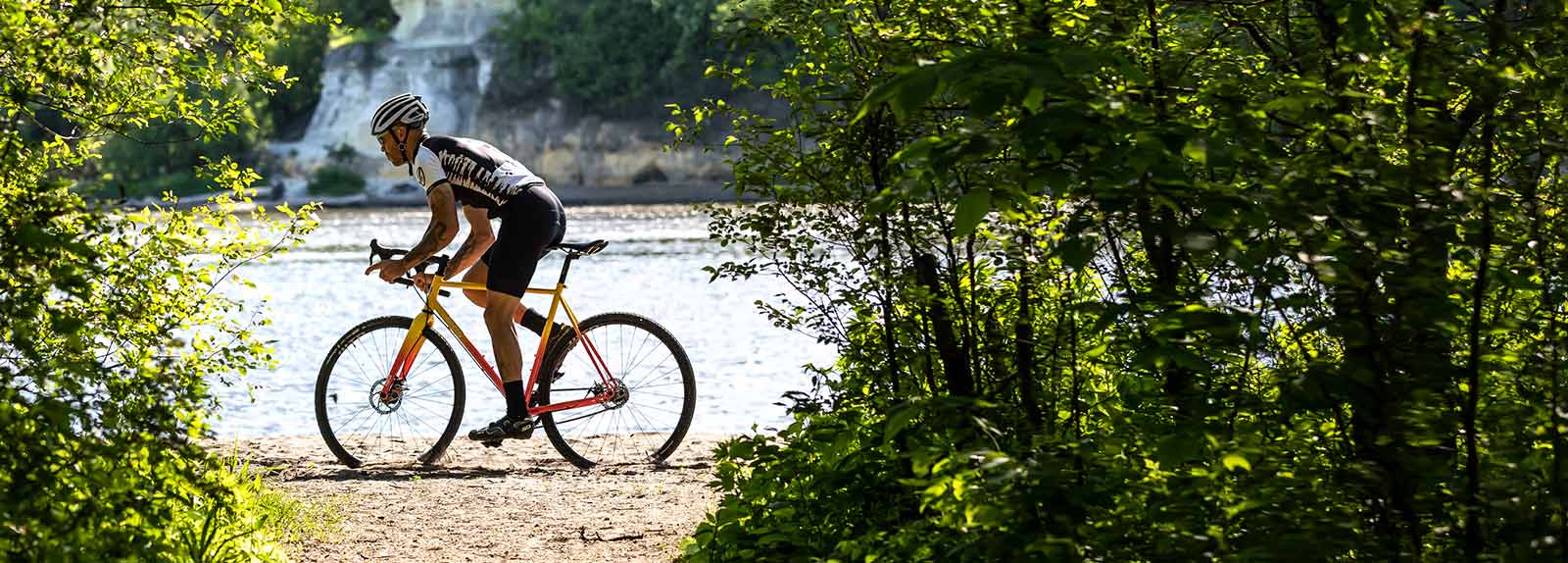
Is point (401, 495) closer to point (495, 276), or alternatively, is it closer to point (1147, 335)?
point (495, 276)

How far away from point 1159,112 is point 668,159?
71.5 m

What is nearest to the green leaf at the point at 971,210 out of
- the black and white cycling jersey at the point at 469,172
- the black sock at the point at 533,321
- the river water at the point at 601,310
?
the river water at the point at 601,310

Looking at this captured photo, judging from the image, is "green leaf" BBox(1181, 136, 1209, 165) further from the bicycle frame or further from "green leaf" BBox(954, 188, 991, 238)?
the bicycle frame

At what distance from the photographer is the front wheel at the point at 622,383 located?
733cm

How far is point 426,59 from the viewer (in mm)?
79062

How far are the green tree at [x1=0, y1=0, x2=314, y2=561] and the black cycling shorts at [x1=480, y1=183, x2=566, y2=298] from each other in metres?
1.81

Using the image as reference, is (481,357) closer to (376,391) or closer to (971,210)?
(376,391)

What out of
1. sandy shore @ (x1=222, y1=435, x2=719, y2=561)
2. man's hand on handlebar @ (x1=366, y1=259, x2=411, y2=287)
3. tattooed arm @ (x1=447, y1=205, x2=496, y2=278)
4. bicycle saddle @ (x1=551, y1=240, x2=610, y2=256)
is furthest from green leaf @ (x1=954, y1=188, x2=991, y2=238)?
man's hand on handlebar @ (x1=366, y1=259, x2=411, y2=287)

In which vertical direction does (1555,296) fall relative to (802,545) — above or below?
above

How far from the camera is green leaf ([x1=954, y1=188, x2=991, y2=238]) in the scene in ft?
8.77

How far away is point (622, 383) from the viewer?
755 centimetres

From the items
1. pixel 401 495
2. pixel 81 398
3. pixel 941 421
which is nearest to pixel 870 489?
pixel 941 421

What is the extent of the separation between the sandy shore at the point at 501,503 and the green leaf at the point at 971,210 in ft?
10.4

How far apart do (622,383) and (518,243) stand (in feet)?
3.07
